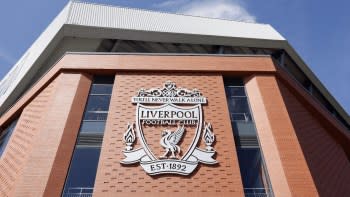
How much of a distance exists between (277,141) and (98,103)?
23.3 ft

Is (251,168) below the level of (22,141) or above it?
below

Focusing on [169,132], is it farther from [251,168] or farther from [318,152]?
[318,152]

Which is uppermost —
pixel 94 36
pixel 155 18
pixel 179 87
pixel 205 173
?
pixel 155 18

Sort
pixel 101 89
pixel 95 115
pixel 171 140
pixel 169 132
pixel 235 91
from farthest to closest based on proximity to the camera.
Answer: pixel 235 91, pixel 101 89, pixel 95 115, pixel 169 132, pixel 171 140

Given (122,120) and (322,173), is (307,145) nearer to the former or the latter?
(322,173)

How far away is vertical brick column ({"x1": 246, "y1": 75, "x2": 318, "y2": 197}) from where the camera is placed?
9.90 m

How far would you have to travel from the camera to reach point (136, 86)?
12.7 meters

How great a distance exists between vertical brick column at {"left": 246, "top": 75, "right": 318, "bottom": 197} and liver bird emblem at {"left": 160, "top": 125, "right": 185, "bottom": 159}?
3.06 m

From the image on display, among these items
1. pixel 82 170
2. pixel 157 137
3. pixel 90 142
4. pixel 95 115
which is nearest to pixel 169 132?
pixel 157 137

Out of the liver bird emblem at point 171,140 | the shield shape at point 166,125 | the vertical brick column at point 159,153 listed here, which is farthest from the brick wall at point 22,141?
the liver bird emblem at point 171,140

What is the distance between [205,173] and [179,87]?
4.00 meters

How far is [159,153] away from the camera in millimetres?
10500

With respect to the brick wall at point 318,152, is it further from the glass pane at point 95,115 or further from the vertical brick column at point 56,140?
the vertical brick column at point 56,140

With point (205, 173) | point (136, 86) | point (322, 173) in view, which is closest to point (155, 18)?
point (136, 86)
